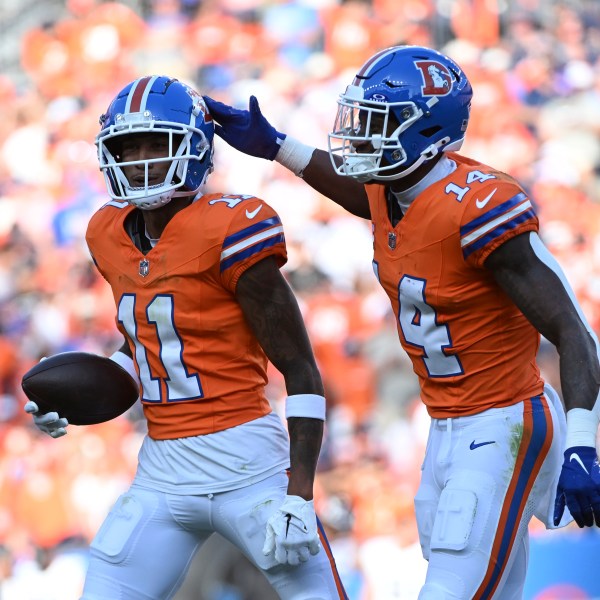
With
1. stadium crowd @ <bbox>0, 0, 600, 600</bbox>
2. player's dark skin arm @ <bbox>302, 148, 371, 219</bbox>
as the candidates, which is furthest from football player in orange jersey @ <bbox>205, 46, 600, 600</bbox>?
stadium crowd @ <bbox>0, 0, 600, 600</bbox>

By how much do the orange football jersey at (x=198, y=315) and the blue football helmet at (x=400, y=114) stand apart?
0.26 metres

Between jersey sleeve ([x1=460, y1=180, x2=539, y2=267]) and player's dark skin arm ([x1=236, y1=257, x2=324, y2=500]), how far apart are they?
42cm

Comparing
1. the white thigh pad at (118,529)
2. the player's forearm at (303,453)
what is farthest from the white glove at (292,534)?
the white thigh pad at (118,529)

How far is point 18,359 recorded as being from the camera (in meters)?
5.72

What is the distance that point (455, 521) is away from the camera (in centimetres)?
242

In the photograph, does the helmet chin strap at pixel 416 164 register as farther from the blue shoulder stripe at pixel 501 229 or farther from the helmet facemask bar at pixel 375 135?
the blue shoulder stripe at pixel 501 229

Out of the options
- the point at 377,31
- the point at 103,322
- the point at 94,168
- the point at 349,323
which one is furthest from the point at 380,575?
the point at 377,31

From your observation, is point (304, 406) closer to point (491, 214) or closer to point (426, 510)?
point (426, 510)

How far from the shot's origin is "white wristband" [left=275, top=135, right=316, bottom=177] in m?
3.14

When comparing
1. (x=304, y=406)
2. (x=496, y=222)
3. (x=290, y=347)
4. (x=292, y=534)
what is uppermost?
(x=496, y=222)

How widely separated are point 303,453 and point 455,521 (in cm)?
37

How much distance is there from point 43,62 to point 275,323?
418 cm

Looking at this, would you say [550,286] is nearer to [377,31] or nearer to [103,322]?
[103,322]

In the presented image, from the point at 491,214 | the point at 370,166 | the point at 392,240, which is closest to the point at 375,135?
the point at 370,166
